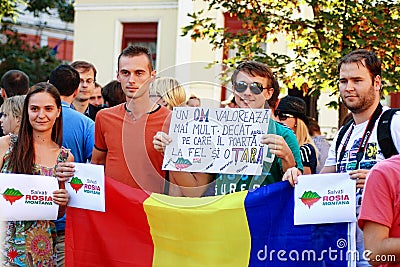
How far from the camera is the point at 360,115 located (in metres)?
4.33

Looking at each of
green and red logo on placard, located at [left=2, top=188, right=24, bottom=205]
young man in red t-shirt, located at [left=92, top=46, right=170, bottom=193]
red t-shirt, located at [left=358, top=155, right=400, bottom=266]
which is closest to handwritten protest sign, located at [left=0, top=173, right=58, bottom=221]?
green and red logo on placard, located at [left=2, top=188, right=24, bottom=205]

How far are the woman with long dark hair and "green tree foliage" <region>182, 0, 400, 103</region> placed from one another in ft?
15.1

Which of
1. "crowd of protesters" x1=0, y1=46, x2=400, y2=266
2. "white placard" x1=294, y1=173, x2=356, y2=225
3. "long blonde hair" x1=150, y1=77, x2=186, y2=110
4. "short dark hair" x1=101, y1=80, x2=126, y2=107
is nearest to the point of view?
"white placard" x1=294, y1=173, x2=356, y2=225

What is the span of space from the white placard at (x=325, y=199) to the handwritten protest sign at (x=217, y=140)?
1.06 feet

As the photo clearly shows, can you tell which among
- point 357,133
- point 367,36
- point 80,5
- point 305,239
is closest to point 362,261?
point 305,239

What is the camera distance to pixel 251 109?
4414 mm

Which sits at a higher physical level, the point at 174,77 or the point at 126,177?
the point at 174,77

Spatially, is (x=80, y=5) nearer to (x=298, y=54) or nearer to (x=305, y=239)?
(x=298, y=54)

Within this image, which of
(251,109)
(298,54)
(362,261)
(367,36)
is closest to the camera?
(362,261)

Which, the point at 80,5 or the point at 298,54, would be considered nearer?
the point at 298,54

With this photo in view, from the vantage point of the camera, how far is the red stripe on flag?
4.59 metres

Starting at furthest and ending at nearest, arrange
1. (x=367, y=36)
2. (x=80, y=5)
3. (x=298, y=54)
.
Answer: (x=80, y=5)
(x=298, y=54)
(x=367, y=36)

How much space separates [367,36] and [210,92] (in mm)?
4554

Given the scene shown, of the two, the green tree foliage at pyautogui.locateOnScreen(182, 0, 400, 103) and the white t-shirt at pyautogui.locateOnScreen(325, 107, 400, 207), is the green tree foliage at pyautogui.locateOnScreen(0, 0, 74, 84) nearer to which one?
the green tree foliage at pyautogui.locateOnScreen(182, 0, 400, 103)
